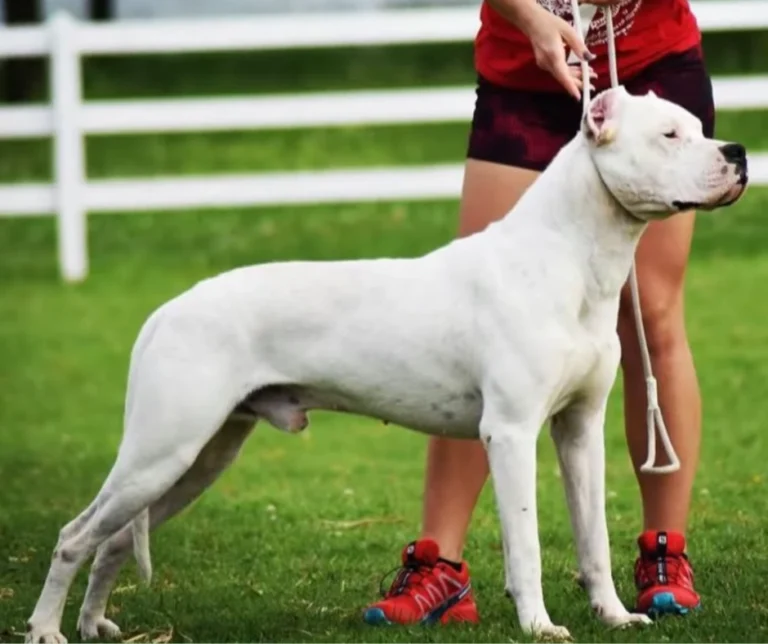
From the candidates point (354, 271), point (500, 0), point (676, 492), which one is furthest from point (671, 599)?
point (500, 0)

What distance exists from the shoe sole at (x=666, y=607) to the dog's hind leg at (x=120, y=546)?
3.81ft

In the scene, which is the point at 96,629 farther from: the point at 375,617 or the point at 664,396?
the point at 664,396

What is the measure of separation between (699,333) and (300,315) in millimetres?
6009

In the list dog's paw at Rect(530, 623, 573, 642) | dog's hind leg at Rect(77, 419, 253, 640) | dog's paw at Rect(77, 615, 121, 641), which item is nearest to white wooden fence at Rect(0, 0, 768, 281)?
dog's hind leg at Rect(77, 419, 253, 640)

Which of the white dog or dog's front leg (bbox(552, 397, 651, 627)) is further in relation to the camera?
dog's front leg (bbox(552, 397, 651, 627))

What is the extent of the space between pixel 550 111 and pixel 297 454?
3506mm

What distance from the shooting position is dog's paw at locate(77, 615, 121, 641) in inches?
209

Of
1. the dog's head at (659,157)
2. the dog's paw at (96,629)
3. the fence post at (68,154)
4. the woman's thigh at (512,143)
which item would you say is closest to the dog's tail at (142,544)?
the dog's paw at (96,629)

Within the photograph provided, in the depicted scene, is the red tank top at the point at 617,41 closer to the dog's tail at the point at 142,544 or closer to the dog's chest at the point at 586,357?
the dog's chest at the point at 586,357

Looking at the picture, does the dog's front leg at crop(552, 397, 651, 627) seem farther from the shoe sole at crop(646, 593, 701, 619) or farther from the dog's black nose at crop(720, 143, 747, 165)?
the dog's black nose at crop(720, 143, 747, 165)

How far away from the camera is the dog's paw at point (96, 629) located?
5297 millimetres

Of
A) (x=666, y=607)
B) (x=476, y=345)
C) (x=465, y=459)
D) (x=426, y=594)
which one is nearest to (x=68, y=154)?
(x=465, y=459)

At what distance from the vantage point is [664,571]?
543cm

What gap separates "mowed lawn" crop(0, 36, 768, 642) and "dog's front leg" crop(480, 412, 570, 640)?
13cm
